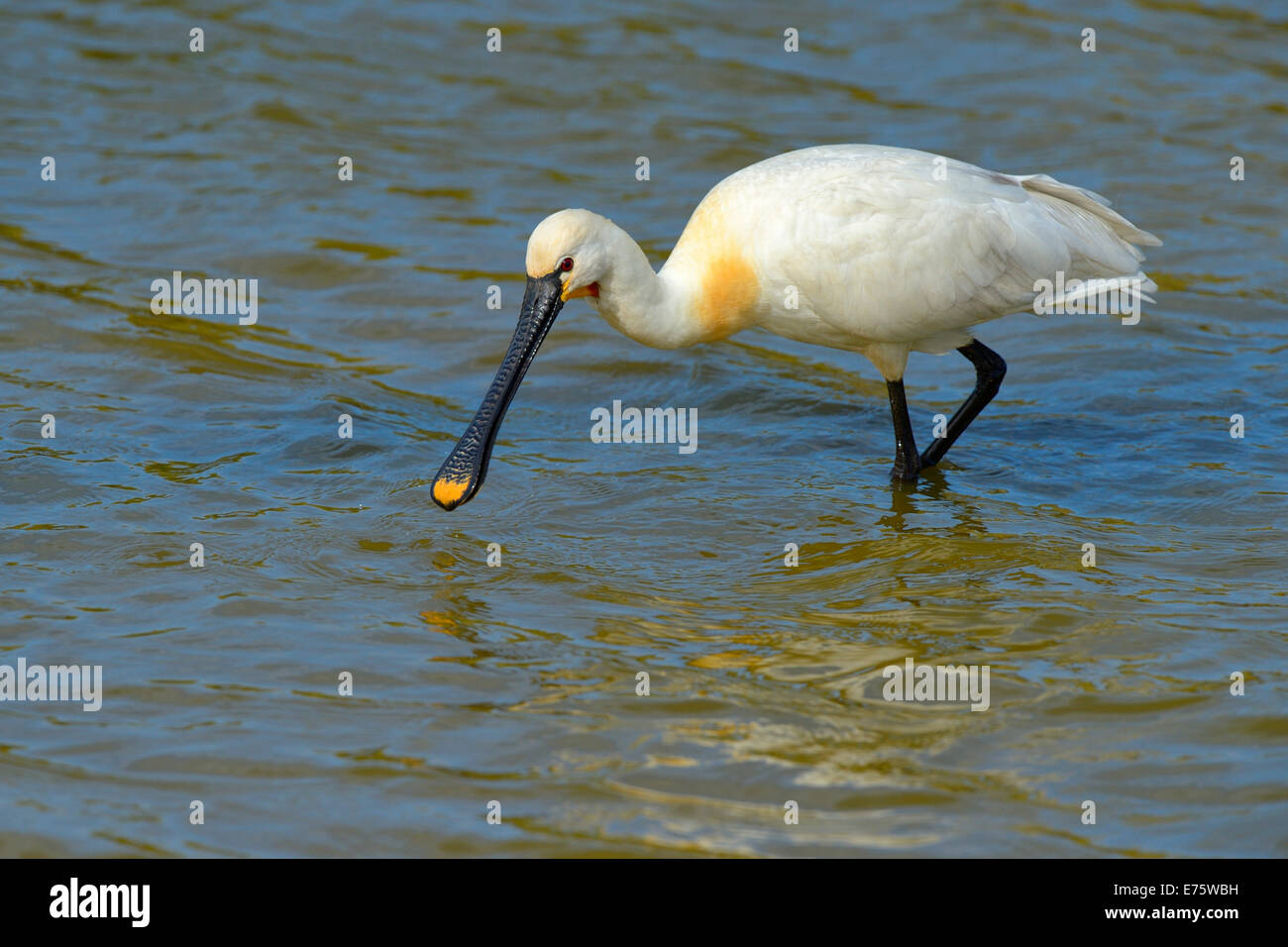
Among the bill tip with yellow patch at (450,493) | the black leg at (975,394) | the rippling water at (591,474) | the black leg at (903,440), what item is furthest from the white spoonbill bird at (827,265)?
the rippling water at (591,474)

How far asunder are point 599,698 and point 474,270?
6.50 metres

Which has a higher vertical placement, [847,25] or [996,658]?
[847,25]

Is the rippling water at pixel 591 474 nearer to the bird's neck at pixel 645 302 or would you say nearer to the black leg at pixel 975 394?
the black leg at pixel 975 394

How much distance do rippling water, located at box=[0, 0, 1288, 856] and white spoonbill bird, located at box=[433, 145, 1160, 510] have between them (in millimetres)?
844

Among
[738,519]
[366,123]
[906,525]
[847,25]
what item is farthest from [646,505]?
[847,25]

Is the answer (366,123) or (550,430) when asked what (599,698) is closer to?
(550,430)

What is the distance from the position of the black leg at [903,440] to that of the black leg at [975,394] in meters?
0.26

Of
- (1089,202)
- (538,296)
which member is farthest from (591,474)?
A: (1089,202)

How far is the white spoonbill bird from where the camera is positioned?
8.33 meters

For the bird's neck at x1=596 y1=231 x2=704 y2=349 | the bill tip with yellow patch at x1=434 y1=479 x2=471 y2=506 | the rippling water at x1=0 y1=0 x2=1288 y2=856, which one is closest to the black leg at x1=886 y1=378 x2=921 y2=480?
the rippling water at x1=0 y1=0 x2=1288 y2=856

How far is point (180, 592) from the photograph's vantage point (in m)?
7.61

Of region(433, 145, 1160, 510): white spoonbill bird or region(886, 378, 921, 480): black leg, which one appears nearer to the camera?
region(433, 145, 1160, 510): white spoonbill bird

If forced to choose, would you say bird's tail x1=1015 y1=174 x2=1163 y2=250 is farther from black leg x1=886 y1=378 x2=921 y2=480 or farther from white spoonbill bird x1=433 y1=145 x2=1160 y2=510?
black leg x1=886 y1=378 x2=921 y2=480
